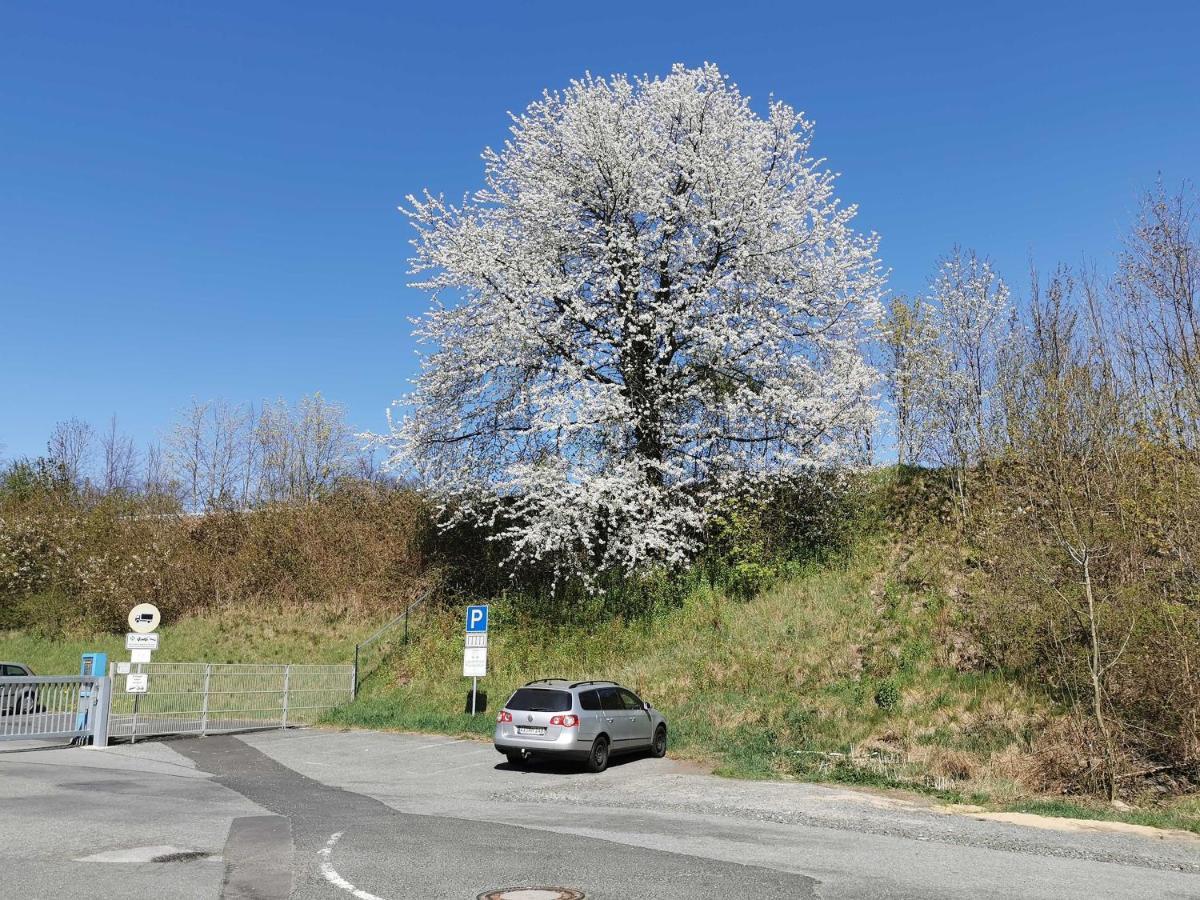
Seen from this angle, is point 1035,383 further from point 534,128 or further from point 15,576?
point 15,576

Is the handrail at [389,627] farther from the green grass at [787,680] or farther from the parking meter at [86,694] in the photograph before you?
the parking meter at [86,694]

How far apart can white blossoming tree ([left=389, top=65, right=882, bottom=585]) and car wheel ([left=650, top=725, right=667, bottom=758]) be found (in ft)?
24.9

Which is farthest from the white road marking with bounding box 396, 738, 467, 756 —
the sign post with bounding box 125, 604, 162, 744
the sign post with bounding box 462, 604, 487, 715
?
the sign post with bounding box 125, 604, 162, 744

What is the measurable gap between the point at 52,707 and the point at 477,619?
9.01m

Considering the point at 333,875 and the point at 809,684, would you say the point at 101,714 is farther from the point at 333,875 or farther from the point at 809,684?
the point at 809,684

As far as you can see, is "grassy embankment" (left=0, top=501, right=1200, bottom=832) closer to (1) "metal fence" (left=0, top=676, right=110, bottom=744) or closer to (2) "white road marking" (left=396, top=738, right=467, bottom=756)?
(2) "white road marking" (left=396, top=738, right=467, bottom=756)

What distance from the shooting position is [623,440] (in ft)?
87.8

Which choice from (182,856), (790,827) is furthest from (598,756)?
(182,856)

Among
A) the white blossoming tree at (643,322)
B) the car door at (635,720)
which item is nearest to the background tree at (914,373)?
the white blossoming tree at (643,322)

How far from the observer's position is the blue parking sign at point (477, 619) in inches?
870

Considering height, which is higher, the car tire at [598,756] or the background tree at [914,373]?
the background tree at [914,373]

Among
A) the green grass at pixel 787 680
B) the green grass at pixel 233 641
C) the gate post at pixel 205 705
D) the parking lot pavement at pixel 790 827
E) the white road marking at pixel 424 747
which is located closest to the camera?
the parking lot pavement at pixel 790 827

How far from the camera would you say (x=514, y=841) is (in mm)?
9797

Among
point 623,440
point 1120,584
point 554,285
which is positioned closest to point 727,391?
point 623,440
